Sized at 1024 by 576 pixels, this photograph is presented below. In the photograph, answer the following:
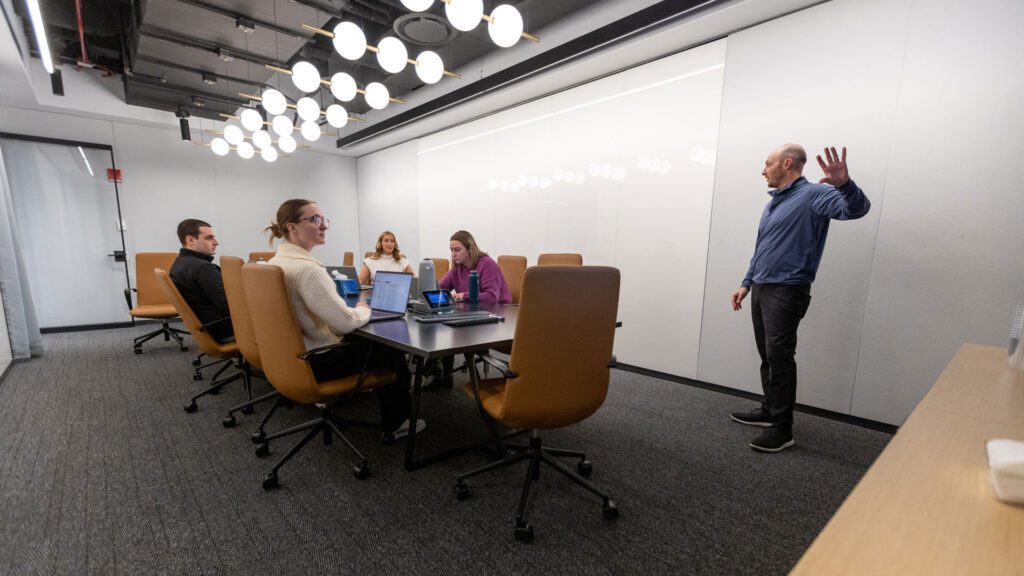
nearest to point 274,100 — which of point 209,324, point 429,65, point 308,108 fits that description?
point 308,108

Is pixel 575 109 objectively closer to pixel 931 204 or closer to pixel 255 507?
pixel 931 204

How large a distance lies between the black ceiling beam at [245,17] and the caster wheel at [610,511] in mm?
4445

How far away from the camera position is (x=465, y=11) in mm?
2055

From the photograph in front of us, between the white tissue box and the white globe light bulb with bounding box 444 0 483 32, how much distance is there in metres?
2.39

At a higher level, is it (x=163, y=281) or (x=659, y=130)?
(x=659, y=130)

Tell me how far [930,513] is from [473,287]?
2.60 metres

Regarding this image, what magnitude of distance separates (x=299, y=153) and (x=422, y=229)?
9.81 feet

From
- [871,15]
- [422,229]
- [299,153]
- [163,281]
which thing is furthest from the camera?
[299,153]

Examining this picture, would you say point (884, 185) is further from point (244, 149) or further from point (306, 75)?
point (244, 149)

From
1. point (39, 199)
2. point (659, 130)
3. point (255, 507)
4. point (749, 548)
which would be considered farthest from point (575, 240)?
point (39, 199)

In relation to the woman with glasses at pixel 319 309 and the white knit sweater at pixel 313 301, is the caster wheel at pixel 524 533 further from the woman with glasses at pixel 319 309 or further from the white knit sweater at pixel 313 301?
the white knit sweater at pixel 313 301

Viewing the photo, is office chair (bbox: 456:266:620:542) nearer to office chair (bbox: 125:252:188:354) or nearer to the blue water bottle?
the blue water bottle

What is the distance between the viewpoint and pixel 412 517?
181cm

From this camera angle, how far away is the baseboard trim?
2729 mm
